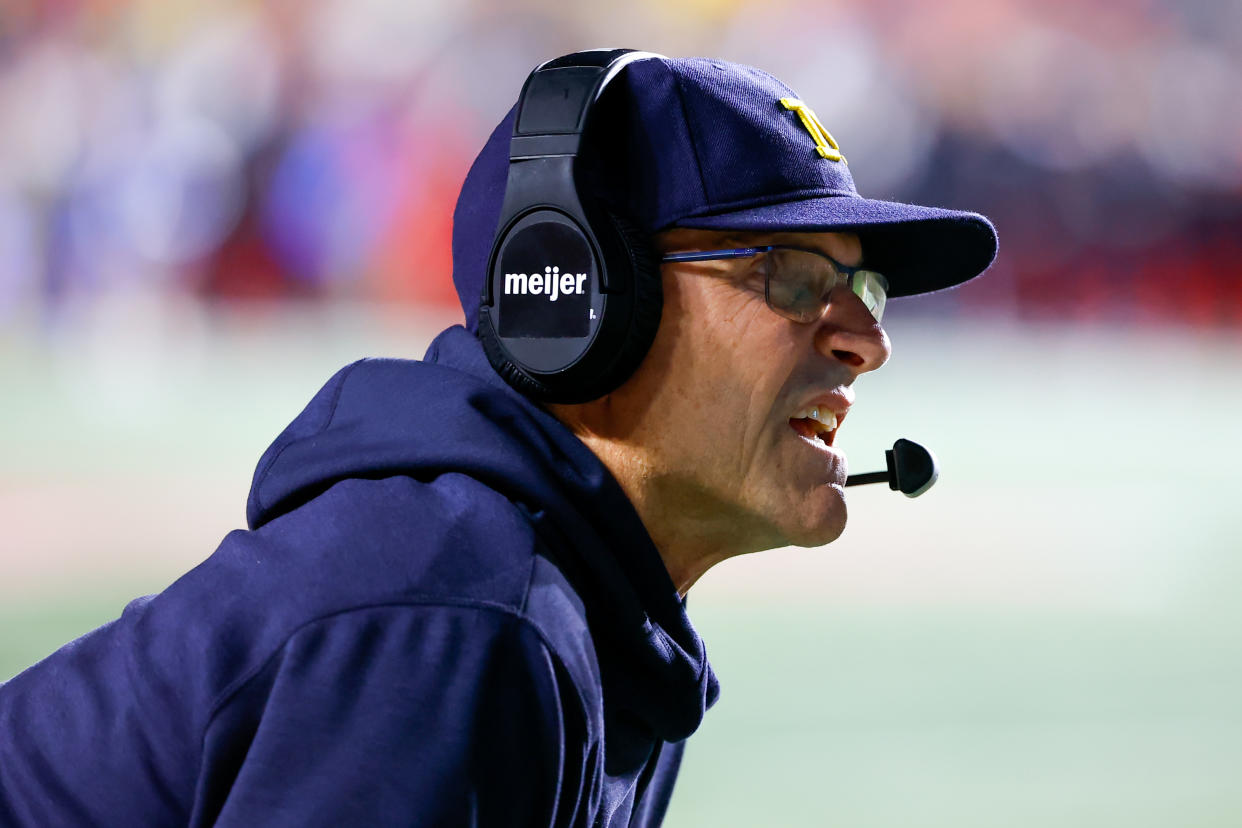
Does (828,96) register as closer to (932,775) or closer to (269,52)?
(269,52)

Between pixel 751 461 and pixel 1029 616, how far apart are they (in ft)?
10.2

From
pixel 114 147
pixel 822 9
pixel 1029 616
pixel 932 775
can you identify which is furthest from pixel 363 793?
pixel 822 9

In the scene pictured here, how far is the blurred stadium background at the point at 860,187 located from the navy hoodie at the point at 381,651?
123 inches

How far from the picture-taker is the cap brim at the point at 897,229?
3.71 ft

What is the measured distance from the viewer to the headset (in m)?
1.10

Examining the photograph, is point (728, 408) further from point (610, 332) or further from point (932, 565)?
point (932, 565)

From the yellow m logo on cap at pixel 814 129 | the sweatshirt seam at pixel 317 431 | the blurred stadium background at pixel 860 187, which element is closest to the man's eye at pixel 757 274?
the yellow m logo on cap at pixel 814 129

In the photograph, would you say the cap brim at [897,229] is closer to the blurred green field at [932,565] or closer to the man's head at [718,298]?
the man's head at [718,298]

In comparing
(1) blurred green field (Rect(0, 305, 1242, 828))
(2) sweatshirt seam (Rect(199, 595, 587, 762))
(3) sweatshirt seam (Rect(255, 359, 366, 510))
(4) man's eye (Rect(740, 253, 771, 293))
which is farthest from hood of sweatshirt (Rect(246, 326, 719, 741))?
(1) blurred green field (Rect(0, 305, 1242, 828))

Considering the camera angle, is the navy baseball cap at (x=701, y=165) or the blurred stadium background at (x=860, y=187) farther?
the blurred stadium background at (x=860, y=187)

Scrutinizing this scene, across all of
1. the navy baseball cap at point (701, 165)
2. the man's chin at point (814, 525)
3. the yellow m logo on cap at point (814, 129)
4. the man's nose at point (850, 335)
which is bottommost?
the man's chin at point (814, 525)

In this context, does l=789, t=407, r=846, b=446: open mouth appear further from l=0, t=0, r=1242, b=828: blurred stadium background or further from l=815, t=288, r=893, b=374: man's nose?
l=0, t=0, r=1242, b=828: blurred stadium background

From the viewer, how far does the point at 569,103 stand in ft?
3.68

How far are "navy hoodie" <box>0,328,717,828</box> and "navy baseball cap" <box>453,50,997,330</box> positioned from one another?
202mm
